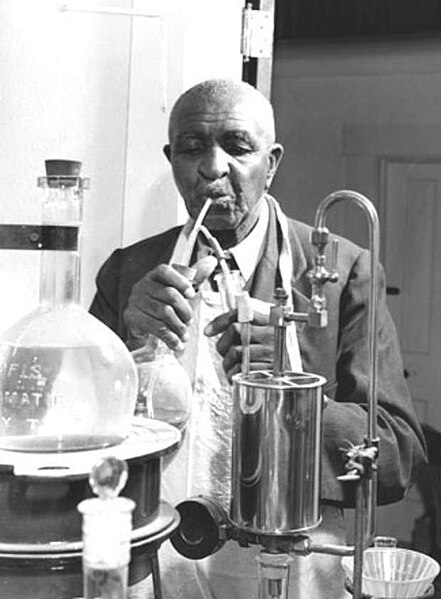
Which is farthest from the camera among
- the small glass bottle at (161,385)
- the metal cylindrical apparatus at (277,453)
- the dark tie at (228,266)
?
the dark tie at (228,266)

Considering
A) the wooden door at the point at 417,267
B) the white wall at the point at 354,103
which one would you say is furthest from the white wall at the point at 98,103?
the wooden door at the point at 417,267

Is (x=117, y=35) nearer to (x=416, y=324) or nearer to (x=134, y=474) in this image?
(x=134, y=474)

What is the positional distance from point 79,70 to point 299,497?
0.67 m

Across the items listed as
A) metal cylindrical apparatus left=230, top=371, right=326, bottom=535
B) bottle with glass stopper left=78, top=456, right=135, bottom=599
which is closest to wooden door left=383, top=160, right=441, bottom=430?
metal cylindrical apparatus left=230, top=371, right=326, bottom=535

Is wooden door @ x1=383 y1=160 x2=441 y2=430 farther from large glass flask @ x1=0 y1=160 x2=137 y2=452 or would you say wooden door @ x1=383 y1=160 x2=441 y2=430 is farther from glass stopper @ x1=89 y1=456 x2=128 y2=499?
glass stopper @ x1=89 y1=456 x2=128 y2=499

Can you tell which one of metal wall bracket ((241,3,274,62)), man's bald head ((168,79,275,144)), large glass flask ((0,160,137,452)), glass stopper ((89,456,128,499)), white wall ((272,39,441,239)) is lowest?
glass stopper ((89,456,128,499))

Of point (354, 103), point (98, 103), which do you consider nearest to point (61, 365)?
point (98, 103)

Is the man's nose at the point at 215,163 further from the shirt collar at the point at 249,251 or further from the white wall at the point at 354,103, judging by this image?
the white wall at the point at 354,103

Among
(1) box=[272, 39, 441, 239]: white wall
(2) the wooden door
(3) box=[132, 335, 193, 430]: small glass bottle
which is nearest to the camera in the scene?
(3) box=[132, 335, 193, 430]: small glass bottle

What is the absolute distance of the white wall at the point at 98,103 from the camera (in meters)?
1.32

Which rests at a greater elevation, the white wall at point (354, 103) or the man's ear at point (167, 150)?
the white wall at point (354, 103)

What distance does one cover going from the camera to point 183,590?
1248mm

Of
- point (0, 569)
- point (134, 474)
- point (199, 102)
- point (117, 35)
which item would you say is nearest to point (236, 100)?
point (199, 102)

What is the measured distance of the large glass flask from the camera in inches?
37.2
